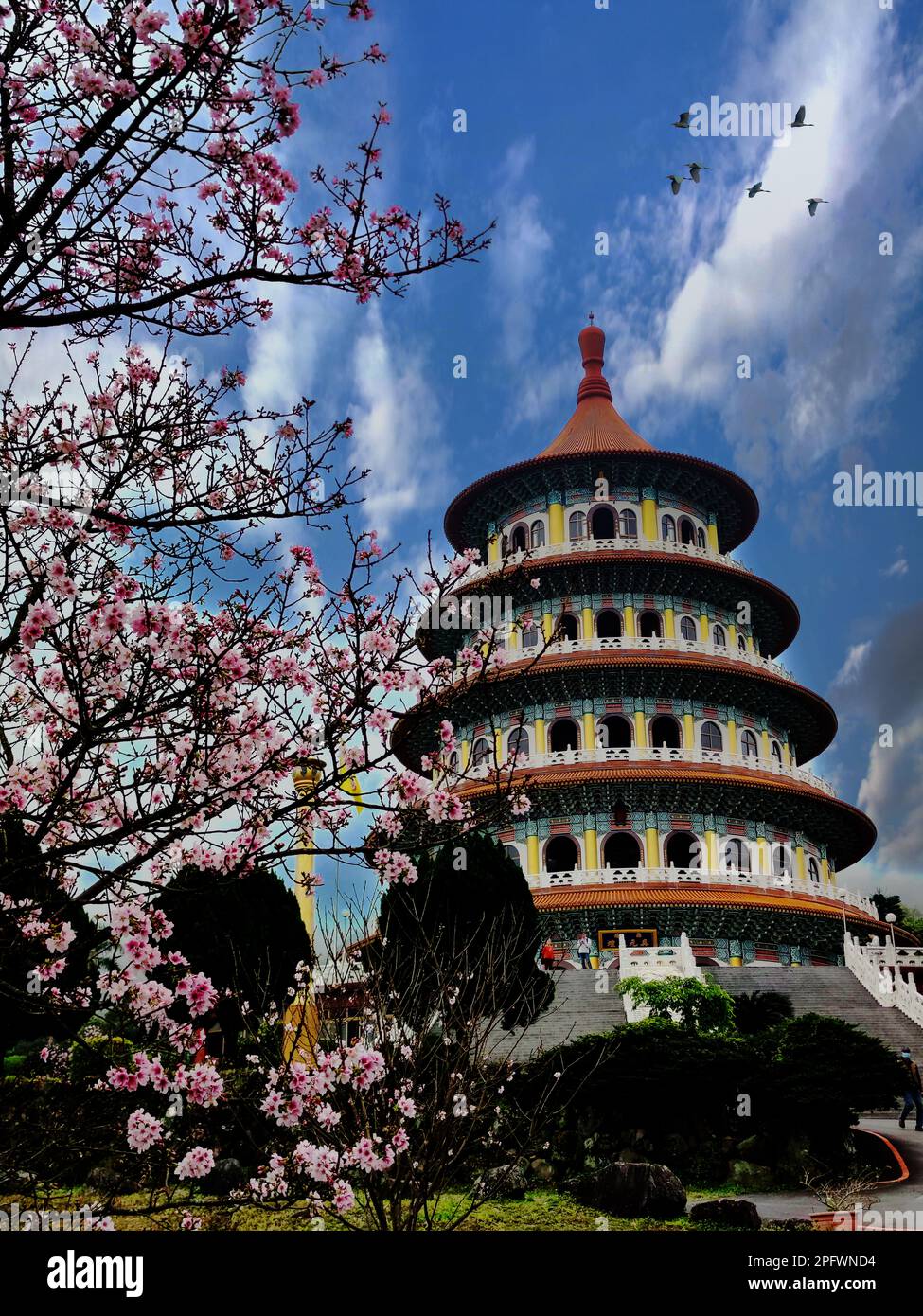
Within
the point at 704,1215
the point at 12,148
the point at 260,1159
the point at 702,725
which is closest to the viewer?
the point at 12,148

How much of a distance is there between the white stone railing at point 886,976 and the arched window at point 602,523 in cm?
1789

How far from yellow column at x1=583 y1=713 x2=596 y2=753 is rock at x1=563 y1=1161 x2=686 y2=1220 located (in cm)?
2368

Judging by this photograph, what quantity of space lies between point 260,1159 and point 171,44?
495 inches

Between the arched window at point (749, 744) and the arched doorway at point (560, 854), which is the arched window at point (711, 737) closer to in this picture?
the arched window at point (749, 744)

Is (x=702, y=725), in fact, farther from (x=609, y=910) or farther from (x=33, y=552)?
(x=33, y=552)

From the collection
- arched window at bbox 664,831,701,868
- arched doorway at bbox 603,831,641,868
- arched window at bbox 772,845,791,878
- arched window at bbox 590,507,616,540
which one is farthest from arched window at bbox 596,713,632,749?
arched window at bbox 590,507,616,540

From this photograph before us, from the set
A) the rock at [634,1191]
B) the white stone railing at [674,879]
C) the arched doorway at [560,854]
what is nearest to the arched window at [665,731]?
the arched doorway at [560,854]

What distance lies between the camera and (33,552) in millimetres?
6707

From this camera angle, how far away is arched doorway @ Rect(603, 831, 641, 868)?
1454 inches

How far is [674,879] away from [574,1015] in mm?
10245

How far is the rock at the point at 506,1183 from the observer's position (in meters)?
14.0

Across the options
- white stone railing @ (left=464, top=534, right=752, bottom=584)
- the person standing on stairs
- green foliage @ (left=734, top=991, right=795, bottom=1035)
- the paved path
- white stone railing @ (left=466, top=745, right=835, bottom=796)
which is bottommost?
the paved path

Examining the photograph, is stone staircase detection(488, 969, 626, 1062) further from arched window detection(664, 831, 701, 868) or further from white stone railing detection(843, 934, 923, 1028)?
arched window detection(664, 831, 701, 868)
